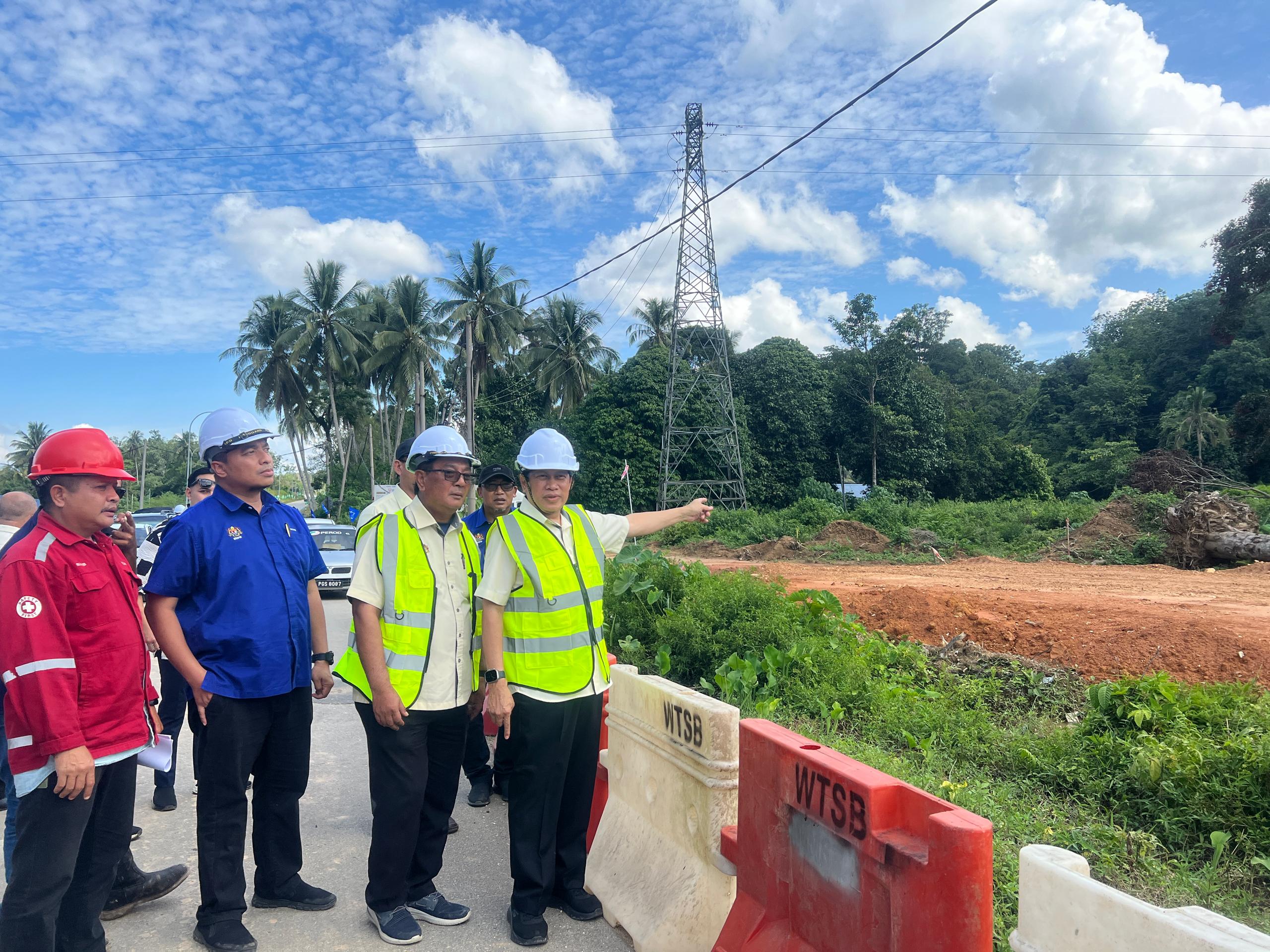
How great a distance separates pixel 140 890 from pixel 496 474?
2.75m

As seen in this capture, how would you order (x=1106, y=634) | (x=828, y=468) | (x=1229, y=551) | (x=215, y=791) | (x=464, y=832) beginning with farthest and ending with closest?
(x=828, y=468)
(x=1229, y=551)
(x=1106, y=634)
(x=464, y=832)
(x=215, y=791)

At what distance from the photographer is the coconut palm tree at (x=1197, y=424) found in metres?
32.2

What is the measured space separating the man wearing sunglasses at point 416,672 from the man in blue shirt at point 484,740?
1.15m

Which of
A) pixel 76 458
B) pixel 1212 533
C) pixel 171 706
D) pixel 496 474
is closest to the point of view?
pixel 76 458

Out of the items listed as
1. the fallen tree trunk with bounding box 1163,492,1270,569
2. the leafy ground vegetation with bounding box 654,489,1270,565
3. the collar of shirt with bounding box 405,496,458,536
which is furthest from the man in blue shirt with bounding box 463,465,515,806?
the leafy ground vegetation with bounding box 654,489,1270,565

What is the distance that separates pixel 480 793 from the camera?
16.4 feet

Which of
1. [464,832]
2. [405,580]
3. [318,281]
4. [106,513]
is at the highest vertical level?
[318,281]

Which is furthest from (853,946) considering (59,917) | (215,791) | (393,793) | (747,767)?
(59,917)

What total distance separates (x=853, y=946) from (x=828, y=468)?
123 feet

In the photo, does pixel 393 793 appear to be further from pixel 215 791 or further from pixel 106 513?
pixel 106 513

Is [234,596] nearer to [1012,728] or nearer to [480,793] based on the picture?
[480,793]

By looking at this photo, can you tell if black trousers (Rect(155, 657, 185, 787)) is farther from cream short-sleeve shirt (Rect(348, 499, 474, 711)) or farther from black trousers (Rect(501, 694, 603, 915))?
black trousers (Rect(501, 694, 603, 915))

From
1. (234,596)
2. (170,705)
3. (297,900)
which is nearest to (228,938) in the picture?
(297,900)

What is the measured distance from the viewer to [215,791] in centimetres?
334
